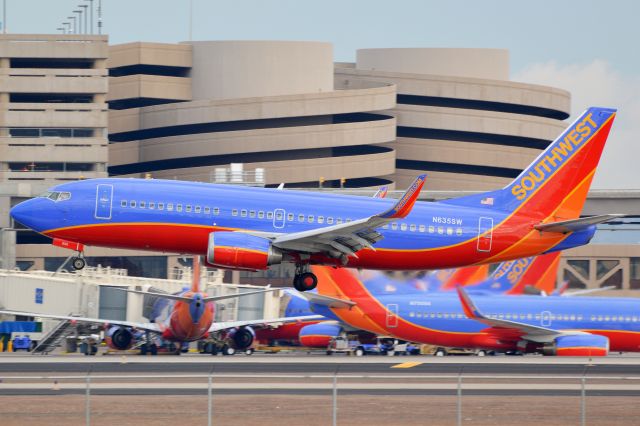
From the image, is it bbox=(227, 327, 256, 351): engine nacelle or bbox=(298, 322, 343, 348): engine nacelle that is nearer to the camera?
bbox=(298, 322, 343, 348): engine nacelle

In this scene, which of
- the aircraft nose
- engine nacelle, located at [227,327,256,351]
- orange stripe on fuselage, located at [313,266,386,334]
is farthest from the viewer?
engine nacelle, located at [227,327,256,351]

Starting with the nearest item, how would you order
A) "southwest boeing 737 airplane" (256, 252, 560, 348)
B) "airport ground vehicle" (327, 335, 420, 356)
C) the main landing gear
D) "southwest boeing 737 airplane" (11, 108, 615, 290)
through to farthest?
"southwest boeing 737 airplane" (11, 108, 615, 290) < the main landing gear < "southwest boeing 737 airplane" (256, 252, 560, 348) < "airport ground vehicle" (327, 335, 420, 356)

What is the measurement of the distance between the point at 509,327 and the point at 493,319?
1005 mm

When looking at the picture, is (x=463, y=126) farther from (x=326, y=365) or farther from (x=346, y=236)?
(x=346, y=236)

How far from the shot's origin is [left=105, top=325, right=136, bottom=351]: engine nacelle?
73.1m

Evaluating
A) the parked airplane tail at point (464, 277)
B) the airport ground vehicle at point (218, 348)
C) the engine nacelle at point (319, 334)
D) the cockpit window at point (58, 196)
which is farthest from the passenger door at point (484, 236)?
the airport ground vehicle at point (218, 348)

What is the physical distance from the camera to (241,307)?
3073 inches

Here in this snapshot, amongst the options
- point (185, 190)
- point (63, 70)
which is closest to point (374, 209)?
point (185, 190)

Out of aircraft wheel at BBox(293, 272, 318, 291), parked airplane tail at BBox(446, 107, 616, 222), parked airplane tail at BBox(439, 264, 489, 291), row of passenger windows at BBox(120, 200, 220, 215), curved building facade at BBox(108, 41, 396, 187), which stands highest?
curved building facade at BBox(108, 41, 396, 187)

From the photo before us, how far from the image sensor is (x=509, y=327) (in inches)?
2655

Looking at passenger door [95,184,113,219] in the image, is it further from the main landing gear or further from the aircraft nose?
the main landing gear

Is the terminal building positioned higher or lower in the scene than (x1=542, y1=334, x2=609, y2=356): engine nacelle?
higher

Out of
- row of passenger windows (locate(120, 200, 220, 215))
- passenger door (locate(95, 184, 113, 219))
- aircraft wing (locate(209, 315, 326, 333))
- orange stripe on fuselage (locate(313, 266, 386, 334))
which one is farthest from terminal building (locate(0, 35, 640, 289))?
row of passenger windows (locate(120, 200, 220, 215))

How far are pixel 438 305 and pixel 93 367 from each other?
21.7 meters
